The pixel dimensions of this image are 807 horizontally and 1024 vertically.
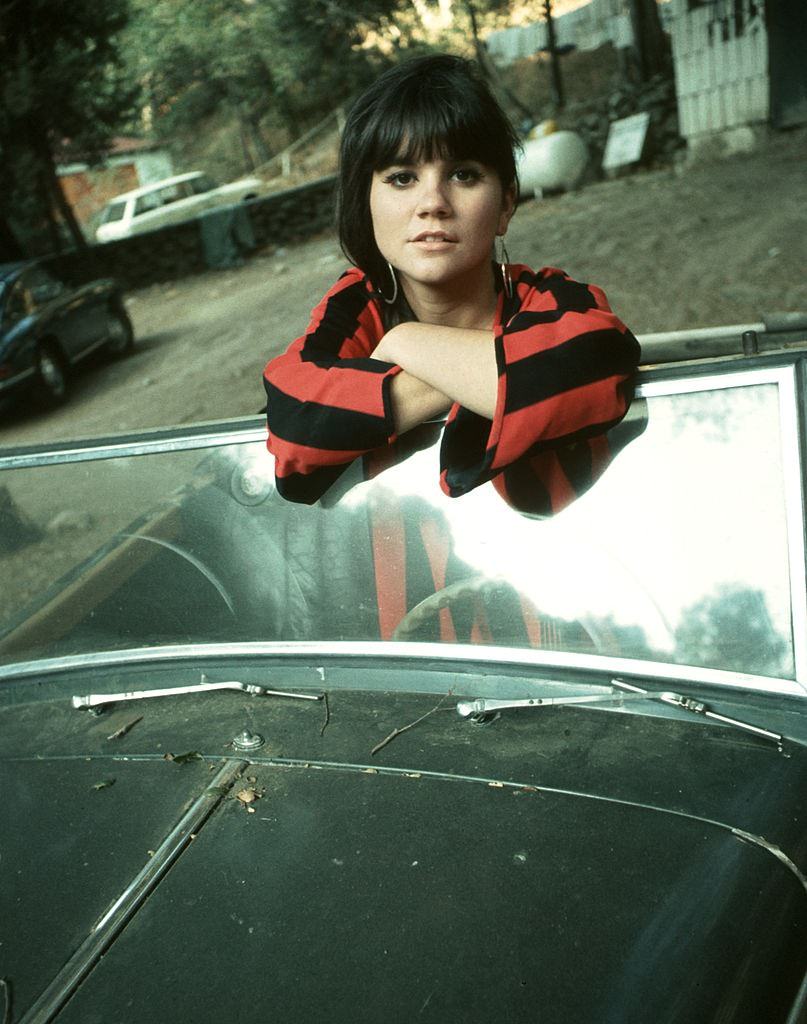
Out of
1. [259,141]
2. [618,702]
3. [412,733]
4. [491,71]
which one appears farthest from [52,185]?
[618,702]

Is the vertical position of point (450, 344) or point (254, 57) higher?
point (254, 57)

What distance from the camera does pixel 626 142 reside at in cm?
1312

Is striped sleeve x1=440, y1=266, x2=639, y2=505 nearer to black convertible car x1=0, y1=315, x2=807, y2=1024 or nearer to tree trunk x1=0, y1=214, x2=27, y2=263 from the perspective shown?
black convertible car x1=0, y1=315, x2=807, y2=1024

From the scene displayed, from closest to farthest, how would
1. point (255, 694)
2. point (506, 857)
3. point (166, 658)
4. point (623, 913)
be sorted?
point (623, 913) → point (506, 857) → point (255, 694) → point (166, 658)

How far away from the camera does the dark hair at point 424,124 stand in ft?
5.02

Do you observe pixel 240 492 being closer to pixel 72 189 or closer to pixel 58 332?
pixel 58 332

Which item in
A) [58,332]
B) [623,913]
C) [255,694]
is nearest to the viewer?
[623,913]

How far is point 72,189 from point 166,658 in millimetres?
33899

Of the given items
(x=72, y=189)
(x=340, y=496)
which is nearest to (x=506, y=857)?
(x=340, y=496)

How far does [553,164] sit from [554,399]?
12421 mm

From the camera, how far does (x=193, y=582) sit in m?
1.84

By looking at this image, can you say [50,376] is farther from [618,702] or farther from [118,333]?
[618,702]

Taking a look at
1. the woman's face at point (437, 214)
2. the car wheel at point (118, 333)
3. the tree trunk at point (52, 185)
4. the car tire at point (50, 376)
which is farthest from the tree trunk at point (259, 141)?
the woman's face at point (437, 214)

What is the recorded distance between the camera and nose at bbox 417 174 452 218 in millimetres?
1541
